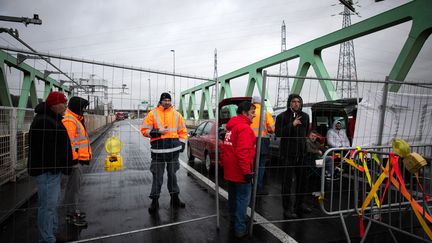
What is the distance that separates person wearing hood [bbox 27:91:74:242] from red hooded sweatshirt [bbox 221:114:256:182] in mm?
1965

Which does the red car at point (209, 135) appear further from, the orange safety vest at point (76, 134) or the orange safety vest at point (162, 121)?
the orange safety vest at point (76, 134)

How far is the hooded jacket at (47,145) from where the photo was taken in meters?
2.91

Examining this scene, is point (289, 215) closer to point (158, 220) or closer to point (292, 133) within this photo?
point (292, 133)

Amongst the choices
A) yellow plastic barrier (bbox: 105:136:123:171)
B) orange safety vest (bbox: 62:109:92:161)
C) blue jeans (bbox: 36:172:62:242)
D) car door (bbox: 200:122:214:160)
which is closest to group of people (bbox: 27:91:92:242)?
blue jeans (bbox: 36:172:62:242)

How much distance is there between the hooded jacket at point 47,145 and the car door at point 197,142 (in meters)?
4.76

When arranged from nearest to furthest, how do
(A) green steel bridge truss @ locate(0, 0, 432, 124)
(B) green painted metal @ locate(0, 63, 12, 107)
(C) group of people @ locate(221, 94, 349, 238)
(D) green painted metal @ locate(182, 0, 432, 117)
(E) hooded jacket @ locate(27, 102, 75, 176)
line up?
(E) hooded jacket @ locate(27, 102, 75, 176) < (C) group of people @ locate(221, 94, 349, 238) < (B) green painted metal @ locate(0, 63, 12, 107) < (A) green steel bridge truss @ locate(0, 0, 432, 124) < (D) green painted metal @ locate(182, 0, 432, 117)

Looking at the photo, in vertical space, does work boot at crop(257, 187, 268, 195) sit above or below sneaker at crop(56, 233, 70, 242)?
above

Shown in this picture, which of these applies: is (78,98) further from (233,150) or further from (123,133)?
(233,150)

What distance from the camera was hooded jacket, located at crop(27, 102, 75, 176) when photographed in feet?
9.55

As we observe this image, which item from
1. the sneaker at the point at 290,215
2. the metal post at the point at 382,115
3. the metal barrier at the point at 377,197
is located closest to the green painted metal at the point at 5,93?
the sneaker at the point at 290,215

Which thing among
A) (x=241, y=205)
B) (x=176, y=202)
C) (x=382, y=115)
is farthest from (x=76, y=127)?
(x=382, y=115)

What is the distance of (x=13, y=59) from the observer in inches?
138

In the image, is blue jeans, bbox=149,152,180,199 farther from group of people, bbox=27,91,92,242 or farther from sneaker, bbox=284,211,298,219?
sneaker, bbox=284,211,298,219

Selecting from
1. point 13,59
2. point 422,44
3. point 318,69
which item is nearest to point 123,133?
point 13,59
